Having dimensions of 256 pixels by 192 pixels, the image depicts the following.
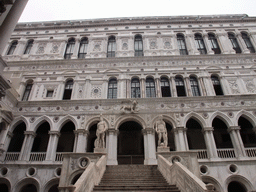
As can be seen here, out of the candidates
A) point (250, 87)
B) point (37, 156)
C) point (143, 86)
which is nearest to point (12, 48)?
point (37, 156)

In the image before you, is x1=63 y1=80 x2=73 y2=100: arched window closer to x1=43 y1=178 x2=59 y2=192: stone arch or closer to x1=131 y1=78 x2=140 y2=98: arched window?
x1=131 y1=78 x2=140 y2=98: arched window

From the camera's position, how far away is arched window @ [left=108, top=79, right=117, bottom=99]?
16.4 metres

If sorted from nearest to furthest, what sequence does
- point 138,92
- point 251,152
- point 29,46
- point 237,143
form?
point 251,152, point 237,143, point 138,92, point 29,46

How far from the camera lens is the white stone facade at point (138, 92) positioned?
1327 cm

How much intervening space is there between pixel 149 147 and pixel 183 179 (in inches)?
281

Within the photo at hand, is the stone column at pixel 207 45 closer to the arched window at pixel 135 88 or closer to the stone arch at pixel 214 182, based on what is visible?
the arched window at pixel 135 88

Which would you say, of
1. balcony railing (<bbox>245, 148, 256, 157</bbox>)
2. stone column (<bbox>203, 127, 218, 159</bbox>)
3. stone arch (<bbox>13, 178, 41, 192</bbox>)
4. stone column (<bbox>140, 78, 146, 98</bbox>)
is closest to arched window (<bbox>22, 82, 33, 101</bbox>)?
stone arch (<bbox>13, 178, 41, 192</bbox>)

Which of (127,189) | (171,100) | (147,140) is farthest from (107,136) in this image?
(127,189)

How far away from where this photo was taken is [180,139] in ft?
45.4

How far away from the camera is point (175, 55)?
17688 mm

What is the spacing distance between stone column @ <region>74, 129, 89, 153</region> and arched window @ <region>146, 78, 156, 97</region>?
6.24m

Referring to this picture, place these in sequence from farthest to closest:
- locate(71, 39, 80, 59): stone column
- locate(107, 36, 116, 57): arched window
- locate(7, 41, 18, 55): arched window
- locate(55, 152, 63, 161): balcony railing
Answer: locate(7, 41, 18, 55): arched window → locate(107, 36, 116, 57): arched window → locate(71, 39, 80, 59): stone column → locate(55, 152, 63, 161): balcony railing

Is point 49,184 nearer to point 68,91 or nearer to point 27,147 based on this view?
point 27,147

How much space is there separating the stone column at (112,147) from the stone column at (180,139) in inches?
181
